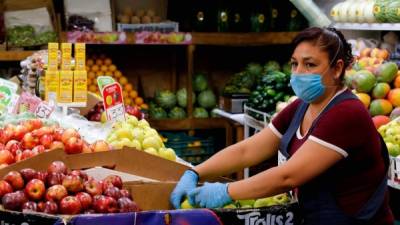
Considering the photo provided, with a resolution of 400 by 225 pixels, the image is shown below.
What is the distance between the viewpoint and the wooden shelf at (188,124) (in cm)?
657

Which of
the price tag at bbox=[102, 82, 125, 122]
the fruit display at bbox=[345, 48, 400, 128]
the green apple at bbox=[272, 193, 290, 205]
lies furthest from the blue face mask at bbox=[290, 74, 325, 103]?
the fruit display at bbox=[345, 48, 400, 128]

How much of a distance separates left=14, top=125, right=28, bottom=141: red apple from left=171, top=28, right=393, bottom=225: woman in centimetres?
103

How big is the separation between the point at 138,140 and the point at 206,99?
3.45m

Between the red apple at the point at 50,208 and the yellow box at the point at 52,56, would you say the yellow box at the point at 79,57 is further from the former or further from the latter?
the red apple at the point at 50,208

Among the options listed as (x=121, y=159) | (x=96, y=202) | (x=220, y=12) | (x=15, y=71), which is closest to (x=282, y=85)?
(x=220, y=12)

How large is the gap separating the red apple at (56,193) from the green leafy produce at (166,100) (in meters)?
4.38

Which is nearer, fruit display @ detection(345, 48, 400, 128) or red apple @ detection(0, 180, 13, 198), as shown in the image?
red apple @ detection(0, 180, 13, 198)

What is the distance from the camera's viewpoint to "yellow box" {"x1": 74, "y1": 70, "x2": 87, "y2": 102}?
429 cm

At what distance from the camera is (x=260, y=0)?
6.70m

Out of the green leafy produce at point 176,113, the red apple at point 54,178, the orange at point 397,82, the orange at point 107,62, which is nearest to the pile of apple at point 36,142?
the red apple at point 54,178

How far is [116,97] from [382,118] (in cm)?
169

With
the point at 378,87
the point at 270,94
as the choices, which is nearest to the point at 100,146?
the point at 378,87

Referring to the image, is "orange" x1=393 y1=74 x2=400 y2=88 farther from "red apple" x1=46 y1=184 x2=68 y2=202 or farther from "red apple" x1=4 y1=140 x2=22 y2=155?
"red apple" x1=46 y1=184 x2=68 y2=202

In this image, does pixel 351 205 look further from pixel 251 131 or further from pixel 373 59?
pixel 251 131
